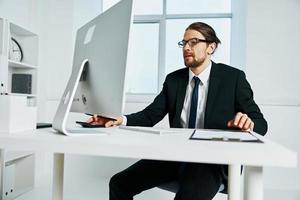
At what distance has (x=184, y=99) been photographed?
1.56m

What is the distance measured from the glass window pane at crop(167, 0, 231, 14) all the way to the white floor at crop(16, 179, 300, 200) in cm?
194

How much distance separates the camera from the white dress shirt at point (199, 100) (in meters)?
1.51

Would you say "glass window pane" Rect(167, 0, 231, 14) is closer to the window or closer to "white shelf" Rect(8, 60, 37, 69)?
the window

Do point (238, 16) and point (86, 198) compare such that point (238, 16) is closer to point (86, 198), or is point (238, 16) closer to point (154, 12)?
point (154, 12)

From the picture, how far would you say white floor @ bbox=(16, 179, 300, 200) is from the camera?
236cm

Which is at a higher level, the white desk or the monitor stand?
the monitor stand

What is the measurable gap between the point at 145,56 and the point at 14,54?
4.44 feet

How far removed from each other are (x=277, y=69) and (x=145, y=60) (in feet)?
4.56

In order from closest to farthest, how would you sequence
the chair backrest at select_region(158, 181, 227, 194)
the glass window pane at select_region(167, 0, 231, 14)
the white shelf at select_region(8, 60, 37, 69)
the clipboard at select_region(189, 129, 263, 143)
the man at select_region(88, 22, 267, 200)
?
the clipboard at select_region(189, 129, 263, 143), the man at select_region(88, 22, 267, 200), the chair backrest at select_region(158, 181, 227, 194), the white shelf at select_region(8, 60, 37, 69), the glass window pane at select_region(167, 0, 231, 14)

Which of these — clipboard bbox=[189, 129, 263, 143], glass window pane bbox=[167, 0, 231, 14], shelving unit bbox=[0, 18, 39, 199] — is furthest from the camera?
glass window pane bbox=[167, 0, 231, 14]

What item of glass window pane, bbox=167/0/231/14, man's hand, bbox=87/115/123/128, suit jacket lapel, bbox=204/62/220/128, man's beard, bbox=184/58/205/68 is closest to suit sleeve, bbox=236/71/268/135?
suit jacket lapel, bbox=204/62/220/128

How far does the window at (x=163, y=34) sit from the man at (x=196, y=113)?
1.51m

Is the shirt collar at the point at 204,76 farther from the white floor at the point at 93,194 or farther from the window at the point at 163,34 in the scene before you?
the window at the point at 163,34

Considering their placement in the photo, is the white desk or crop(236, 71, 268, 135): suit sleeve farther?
crop(236, 71, 268, 135): suit sleeve
